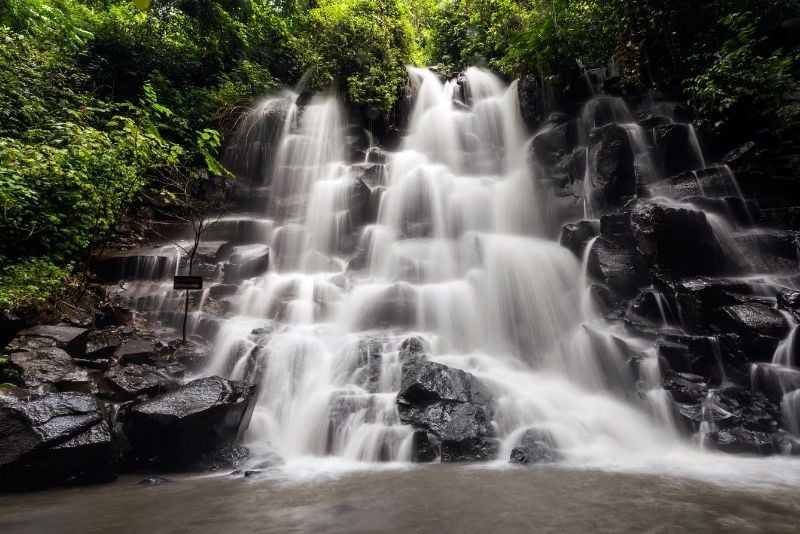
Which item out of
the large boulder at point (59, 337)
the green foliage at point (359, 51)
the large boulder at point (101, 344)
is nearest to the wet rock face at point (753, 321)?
the large boulder at point (101, 344)

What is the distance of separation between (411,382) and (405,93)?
42.6 ft

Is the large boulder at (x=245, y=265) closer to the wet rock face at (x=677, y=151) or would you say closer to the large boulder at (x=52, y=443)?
the large boulder at (x=52, y=443)

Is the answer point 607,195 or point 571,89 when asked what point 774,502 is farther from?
point 571,89

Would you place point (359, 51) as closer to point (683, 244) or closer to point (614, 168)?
point (614, 168)

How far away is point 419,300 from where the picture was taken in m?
8.57

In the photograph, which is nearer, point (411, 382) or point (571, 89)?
point (411, 382)

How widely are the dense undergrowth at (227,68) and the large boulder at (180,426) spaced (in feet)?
10.6

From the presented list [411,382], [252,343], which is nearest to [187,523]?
[411,382]

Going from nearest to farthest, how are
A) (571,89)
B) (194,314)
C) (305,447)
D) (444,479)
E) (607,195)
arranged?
(444,479) < (305,447) < (194,314) < (607,195) < (571,89)

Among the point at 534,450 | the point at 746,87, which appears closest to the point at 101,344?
the point at 534,450

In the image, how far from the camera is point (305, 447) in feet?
18.0

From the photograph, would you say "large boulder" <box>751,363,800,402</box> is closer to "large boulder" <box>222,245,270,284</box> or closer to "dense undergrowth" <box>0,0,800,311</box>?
"dense undergrowth" <box>0,0,800,311</box>

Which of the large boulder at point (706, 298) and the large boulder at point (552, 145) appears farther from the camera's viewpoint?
the large boulder at point (552, 145)

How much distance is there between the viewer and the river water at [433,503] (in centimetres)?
294
